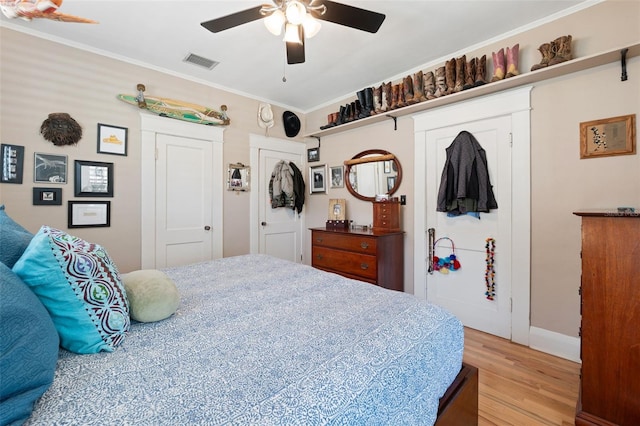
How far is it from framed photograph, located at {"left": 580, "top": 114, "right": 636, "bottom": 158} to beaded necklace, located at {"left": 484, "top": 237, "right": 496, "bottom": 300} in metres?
0.92

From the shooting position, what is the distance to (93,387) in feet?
2.31

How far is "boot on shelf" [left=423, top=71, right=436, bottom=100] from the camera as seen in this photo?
8.67 ft

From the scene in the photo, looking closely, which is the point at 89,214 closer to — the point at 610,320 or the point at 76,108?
the point at 76,108

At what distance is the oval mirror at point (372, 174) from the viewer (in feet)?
10.3

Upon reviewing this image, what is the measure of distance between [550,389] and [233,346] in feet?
6.80

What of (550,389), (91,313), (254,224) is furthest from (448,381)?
(254,224)

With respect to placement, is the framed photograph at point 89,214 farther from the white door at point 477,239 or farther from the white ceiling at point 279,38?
the white door at point 477,239

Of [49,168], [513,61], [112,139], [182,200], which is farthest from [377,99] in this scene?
[49,168]

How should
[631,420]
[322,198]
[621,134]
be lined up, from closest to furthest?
[631,420] → [621,134] → [322,198]

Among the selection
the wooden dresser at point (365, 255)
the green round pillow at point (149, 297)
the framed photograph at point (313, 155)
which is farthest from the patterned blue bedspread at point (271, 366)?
the framed photograph at point (313, 155)

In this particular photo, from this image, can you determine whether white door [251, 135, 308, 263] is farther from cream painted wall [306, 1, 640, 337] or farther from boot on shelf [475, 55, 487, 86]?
cream painted wall [306, 1, 640, 337]

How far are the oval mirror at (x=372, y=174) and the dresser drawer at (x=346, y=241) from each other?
2.22 feet

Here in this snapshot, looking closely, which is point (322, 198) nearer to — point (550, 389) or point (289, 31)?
point (289, 31)

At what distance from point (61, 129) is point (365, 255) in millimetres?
2970
